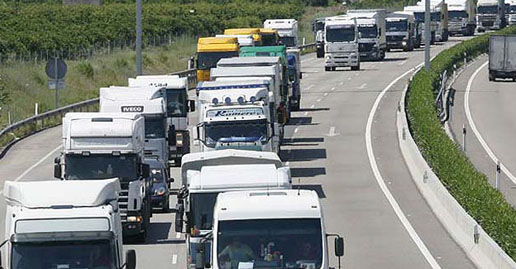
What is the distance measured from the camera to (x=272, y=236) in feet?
61.7

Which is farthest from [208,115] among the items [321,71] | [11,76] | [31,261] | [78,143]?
[321,71]

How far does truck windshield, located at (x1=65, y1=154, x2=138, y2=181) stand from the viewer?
29500mm

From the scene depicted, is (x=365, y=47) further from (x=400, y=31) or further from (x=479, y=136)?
(x=479, y=136)

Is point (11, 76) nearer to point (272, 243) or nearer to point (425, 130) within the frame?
point (425, 130)

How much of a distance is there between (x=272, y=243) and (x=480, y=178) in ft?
48.2

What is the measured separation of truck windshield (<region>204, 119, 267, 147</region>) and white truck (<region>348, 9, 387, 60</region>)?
54929mm

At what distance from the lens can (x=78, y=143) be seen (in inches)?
1176

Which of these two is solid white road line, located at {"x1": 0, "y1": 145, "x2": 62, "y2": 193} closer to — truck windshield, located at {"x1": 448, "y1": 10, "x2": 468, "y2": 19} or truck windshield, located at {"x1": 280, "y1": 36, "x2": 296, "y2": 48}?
truck windshield, located at {"x1": 280, "y1": 36, "x2": 296, "y2": 48}

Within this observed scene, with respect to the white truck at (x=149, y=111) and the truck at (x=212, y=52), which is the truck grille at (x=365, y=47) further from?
the white truck at (x=149, y=111)

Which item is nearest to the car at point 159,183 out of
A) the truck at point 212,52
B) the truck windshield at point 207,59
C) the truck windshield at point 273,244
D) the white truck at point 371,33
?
the truck windshield at point 273,244

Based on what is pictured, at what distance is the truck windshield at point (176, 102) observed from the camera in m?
44.2

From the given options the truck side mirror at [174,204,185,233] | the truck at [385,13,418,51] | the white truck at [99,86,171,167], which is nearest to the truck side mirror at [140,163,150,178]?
the truck side mirror at [174,204,185,233]

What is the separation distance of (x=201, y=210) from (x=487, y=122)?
38.3 meters

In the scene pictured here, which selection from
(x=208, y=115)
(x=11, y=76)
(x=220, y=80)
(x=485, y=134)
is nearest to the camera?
(x=208, y=115)
